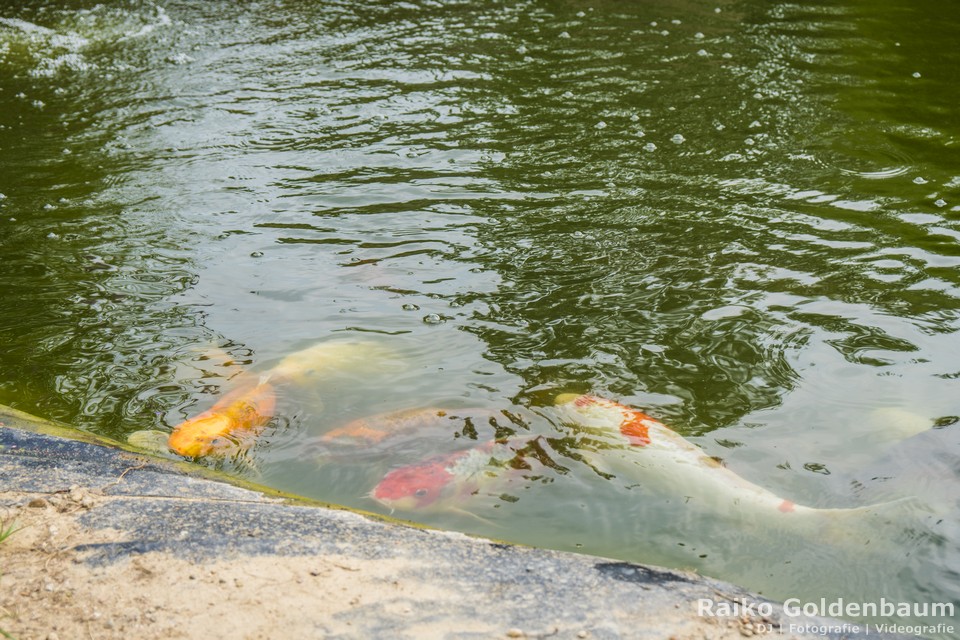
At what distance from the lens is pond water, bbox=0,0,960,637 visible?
4426 mm

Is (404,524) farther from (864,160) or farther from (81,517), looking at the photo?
(864,160)

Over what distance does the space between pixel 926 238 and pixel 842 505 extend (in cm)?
327

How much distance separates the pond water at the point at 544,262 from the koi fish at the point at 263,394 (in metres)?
0.09

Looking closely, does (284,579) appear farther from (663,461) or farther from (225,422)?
(663,461)

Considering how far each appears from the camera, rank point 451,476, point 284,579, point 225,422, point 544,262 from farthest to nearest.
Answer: point 544,262, point 225,422, point 451,476, point 284,579

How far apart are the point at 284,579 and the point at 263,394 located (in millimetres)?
2105

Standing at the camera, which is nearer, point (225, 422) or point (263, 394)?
A: point (225, 422)

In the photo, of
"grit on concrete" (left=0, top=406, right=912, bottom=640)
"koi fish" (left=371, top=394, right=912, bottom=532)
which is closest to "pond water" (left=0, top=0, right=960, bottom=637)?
"koi fish" (left=371, top=394, right=912, bottom=532)

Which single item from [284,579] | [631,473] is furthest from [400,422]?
[284,579]

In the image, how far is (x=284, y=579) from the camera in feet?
10.6

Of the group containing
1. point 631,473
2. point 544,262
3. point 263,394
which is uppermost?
point 544,262

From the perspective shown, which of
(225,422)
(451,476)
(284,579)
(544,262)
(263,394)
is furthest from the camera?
(544,262)

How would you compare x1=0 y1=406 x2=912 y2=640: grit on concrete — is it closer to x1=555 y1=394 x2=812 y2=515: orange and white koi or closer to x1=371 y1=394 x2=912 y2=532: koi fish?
x1=371 y1=394 x2=912 y2=532: koi fish

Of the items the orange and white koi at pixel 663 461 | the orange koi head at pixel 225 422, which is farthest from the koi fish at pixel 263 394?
the orange and white koi at pixel 663 461
